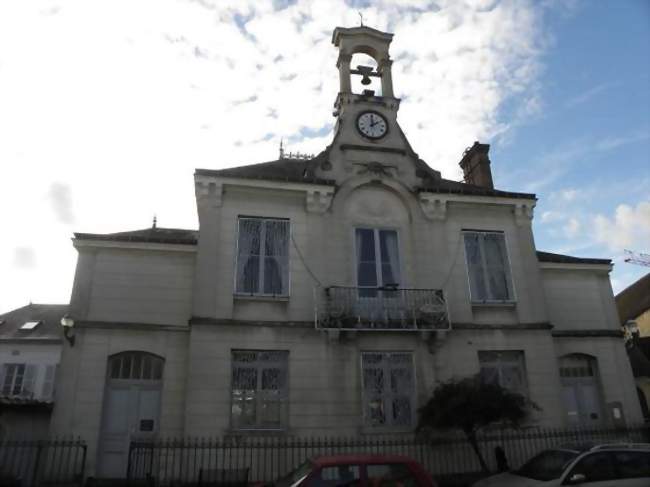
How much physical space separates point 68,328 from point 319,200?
8.22 m

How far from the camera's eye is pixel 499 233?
17.4 meters

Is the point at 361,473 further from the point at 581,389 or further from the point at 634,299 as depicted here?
the point at 634,299

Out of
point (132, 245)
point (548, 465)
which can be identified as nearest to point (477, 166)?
point (548, 465)

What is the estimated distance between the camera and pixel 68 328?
1404 centimetres

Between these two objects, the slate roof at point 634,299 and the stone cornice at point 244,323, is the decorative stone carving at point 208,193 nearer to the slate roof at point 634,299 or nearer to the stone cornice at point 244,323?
the stone cornice at point 244,323

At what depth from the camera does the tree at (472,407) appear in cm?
1255

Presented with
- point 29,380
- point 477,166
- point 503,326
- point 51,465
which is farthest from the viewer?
point 29,380

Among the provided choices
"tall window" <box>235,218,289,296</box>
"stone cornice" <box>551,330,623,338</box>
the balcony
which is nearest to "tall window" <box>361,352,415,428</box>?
the balcony

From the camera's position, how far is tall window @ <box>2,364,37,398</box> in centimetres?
3003

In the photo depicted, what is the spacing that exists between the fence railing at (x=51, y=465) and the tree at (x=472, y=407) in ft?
30.2

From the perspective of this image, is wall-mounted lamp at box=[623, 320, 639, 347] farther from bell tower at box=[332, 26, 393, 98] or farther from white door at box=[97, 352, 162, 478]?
white door at box=[97, 352, 162, 478]

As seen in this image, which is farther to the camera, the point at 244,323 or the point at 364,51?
the point at 364,51

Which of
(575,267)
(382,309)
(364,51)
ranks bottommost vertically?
(382,309)

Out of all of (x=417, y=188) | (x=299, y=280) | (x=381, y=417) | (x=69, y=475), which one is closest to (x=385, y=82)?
(x=417, y=188)
